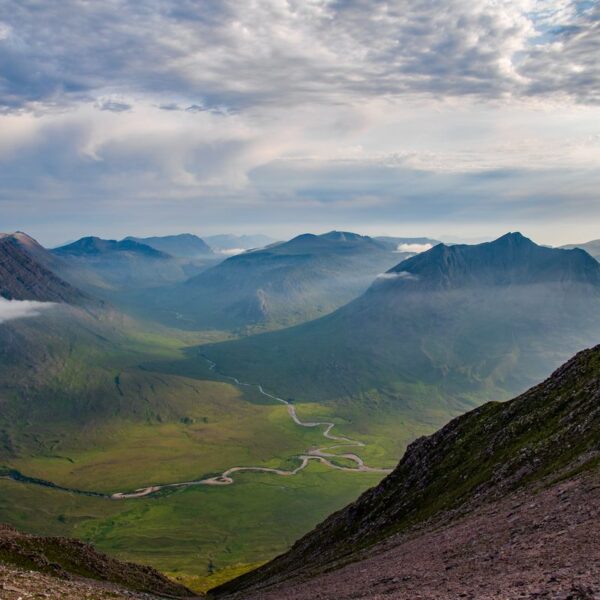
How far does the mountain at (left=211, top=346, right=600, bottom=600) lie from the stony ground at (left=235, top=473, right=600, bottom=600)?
0.18 meters

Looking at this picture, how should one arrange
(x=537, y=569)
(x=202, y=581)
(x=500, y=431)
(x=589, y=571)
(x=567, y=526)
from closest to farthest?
(x=589, y=571) < (x=537, y=569) < (x=567, y=526) < (x=500, y=431) < (x=202, y=581)

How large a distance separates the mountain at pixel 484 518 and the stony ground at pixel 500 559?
0.18m

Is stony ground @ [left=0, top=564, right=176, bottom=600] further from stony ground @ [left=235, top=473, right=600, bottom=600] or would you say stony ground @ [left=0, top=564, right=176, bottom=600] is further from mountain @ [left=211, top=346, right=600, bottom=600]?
mountain @ [left=211, top=346, right=600, bottom=600]

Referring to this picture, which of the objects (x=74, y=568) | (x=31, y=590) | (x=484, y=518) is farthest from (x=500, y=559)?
(x=74, y=568)

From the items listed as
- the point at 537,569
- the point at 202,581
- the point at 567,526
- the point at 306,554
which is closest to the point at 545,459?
the point at 567,526

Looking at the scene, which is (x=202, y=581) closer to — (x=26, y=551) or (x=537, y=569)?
(x=26, y=551)

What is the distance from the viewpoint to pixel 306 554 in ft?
383

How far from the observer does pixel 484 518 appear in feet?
213

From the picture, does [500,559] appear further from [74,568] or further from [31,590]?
[74,568]

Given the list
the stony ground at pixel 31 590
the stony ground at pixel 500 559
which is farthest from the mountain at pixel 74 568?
the stony ground at pixel 500 559

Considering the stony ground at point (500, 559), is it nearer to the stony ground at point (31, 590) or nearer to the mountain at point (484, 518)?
the mountain at point (484, 518)

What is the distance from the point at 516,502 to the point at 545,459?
44.3ft

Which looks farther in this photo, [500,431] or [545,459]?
[500,431]

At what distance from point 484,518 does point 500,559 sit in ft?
63.8
